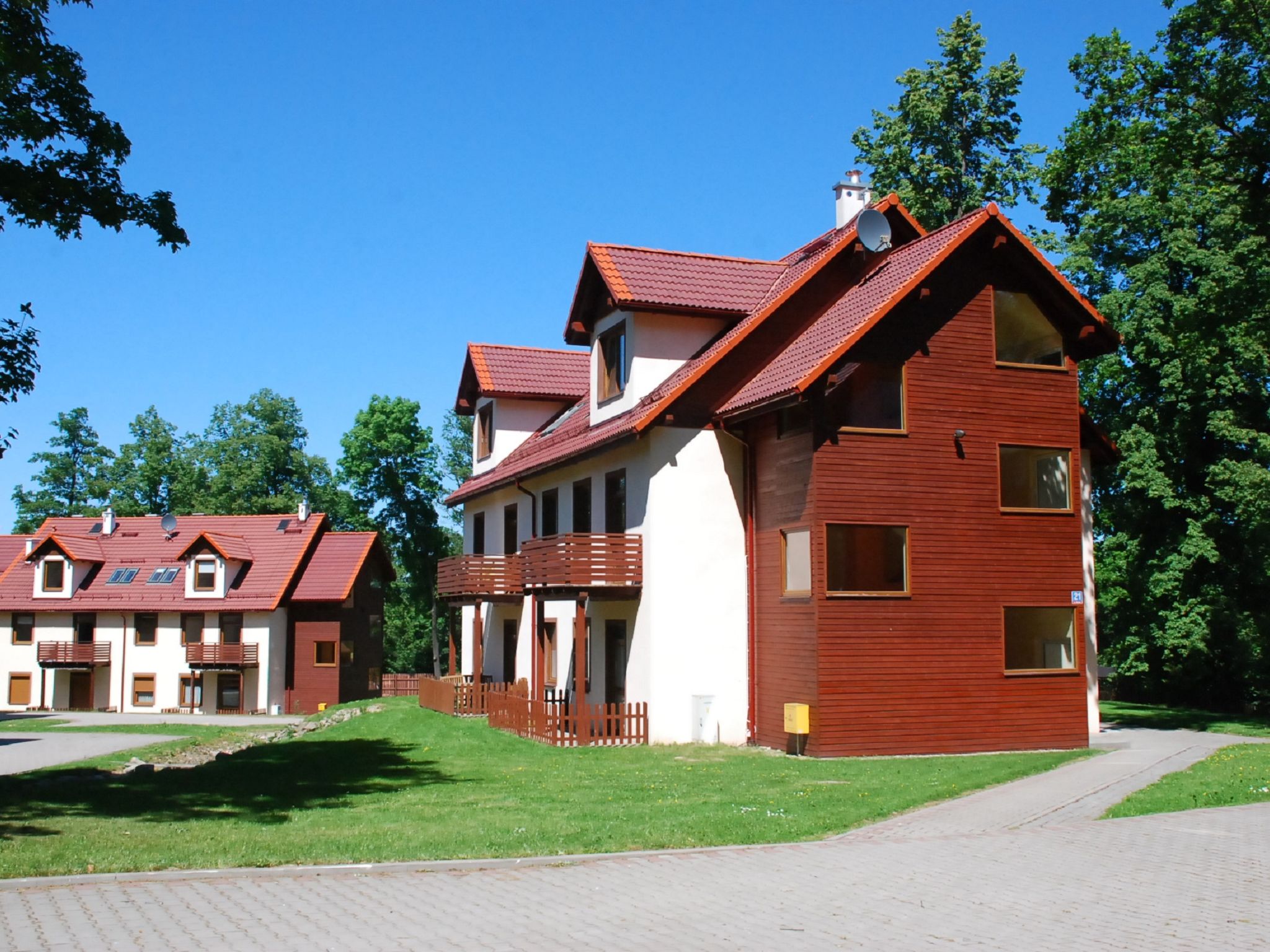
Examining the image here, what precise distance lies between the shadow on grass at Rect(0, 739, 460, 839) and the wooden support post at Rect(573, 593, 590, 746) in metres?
3.18

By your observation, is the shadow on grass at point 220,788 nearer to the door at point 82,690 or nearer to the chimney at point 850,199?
the chimney at point 850,199

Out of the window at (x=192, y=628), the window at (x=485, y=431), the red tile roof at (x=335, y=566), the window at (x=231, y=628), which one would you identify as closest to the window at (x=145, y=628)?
the window at (x=192, y=628)

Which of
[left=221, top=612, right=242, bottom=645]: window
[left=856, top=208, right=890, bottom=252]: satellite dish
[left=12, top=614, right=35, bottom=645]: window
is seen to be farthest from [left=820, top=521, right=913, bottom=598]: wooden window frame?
[left=12, top=614, right=35, bottom=645]: window

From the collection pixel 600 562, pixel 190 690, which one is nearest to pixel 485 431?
pixel 600 562

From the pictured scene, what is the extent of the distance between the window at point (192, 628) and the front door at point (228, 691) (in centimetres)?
185

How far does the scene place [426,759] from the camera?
21.0 meters

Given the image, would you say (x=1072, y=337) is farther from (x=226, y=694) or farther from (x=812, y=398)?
(x=226, y=694)

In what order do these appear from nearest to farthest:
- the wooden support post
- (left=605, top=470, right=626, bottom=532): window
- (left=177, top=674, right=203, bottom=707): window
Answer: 1. the wooden support post
2. (left=605, top=470, right=626, bottom=532): window
3. (left=177, top=674, right=203, bottom=707): window

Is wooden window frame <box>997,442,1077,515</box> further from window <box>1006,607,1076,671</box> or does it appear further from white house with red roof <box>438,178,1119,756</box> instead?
window <box>1006,607,1076,671</box>

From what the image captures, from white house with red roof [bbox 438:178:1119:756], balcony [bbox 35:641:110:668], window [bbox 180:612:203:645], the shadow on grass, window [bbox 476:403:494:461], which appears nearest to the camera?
the shadow on grass

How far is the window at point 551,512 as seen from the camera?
29.1 metres

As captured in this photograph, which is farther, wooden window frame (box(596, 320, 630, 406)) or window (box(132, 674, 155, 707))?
window (box(132, 674, 155, 707))

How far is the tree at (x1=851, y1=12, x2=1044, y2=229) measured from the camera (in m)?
36.0

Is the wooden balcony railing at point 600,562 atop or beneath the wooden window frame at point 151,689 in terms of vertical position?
atop
